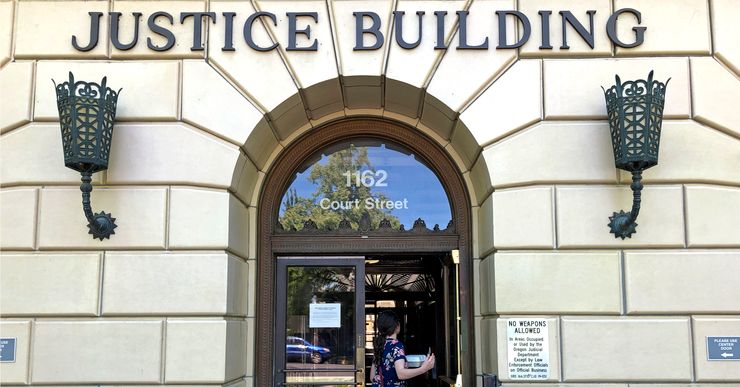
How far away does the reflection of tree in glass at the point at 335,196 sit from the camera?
7.61m

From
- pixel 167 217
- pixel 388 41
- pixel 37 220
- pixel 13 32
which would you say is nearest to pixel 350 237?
pixel 167 217

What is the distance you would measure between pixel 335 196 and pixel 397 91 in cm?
138

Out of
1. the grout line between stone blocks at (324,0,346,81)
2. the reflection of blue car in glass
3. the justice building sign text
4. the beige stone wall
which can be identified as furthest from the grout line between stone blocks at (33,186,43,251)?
the grout line between stone blocks at (324,0,346,81)

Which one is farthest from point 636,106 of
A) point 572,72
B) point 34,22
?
point 34,22

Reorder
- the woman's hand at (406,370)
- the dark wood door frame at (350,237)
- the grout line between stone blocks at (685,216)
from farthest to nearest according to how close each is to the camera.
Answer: the dark wood door frame at (350,237)
the woman's hand at (406,370)
the grout line between stone blocks at (685,216)

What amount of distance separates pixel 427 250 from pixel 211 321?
2385mm

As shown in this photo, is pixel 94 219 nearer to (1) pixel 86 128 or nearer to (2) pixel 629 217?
(1) pixel 86 128

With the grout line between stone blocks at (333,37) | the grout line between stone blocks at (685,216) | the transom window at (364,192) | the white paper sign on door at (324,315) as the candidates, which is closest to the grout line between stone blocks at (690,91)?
the grout line between stone blocks at (685,216)

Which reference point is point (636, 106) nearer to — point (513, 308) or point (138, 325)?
point (513, 308)

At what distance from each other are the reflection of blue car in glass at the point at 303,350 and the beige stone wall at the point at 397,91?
0.61 m

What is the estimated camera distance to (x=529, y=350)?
6.32m

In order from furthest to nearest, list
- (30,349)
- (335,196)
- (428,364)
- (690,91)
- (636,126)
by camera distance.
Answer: (335,196), (428,364), (690,91), (30,349), (636,126)

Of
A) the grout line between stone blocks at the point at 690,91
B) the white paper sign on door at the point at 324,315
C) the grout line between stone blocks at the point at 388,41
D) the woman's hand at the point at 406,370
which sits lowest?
the woman's hand at the point at 406,370

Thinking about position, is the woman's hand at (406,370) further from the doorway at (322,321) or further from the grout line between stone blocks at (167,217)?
the grout line between stone blocks at (167,217)
